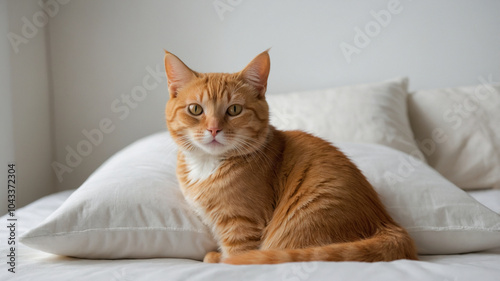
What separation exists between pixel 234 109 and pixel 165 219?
368 millimetres

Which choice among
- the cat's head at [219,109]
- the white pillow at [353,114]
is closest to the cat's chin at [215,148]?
the cat's head at [219,109]

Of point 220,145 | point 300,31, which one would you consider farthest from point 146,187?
A: point 300,31

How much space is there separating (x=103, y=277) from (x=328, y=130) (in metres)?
1.29

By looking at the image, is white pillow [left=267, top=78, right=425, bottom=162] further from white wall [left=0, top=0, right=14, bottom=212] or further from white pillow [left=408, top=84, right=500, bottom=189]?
white wall [left=0, top=0, right=14, bottom=212]

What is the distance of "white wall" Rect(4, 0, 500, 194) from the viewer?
2.38 metres

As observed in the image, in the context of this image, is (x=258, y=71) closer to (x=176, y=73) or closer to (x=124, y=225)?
(x=176, y=73)

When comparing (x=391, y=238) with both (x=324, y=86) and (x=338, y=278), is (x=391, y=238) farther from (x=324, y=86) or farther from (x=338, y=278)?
(x=324, y=86)

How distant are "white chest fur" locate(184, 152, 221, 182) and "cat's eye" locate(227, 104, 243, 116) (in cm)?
15

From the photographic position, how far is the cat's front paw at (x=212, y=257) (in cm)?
121

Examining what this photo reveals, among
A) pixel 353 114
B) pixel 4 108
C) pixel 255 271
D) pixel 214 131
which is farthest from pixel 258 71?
pixel 4 108

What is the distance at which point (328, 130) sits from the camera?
2.00 metres

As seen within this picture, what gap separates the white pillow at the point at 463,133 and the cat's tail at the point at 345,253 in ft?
3.67

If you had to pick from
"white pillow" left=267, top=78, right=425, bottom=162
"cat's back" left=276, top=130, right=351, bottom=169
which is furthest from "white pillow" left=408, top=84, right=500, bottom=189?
"cat's back" left=276, top=130, right=351, bottom=169

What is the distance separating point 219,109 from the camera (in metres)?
1.25
